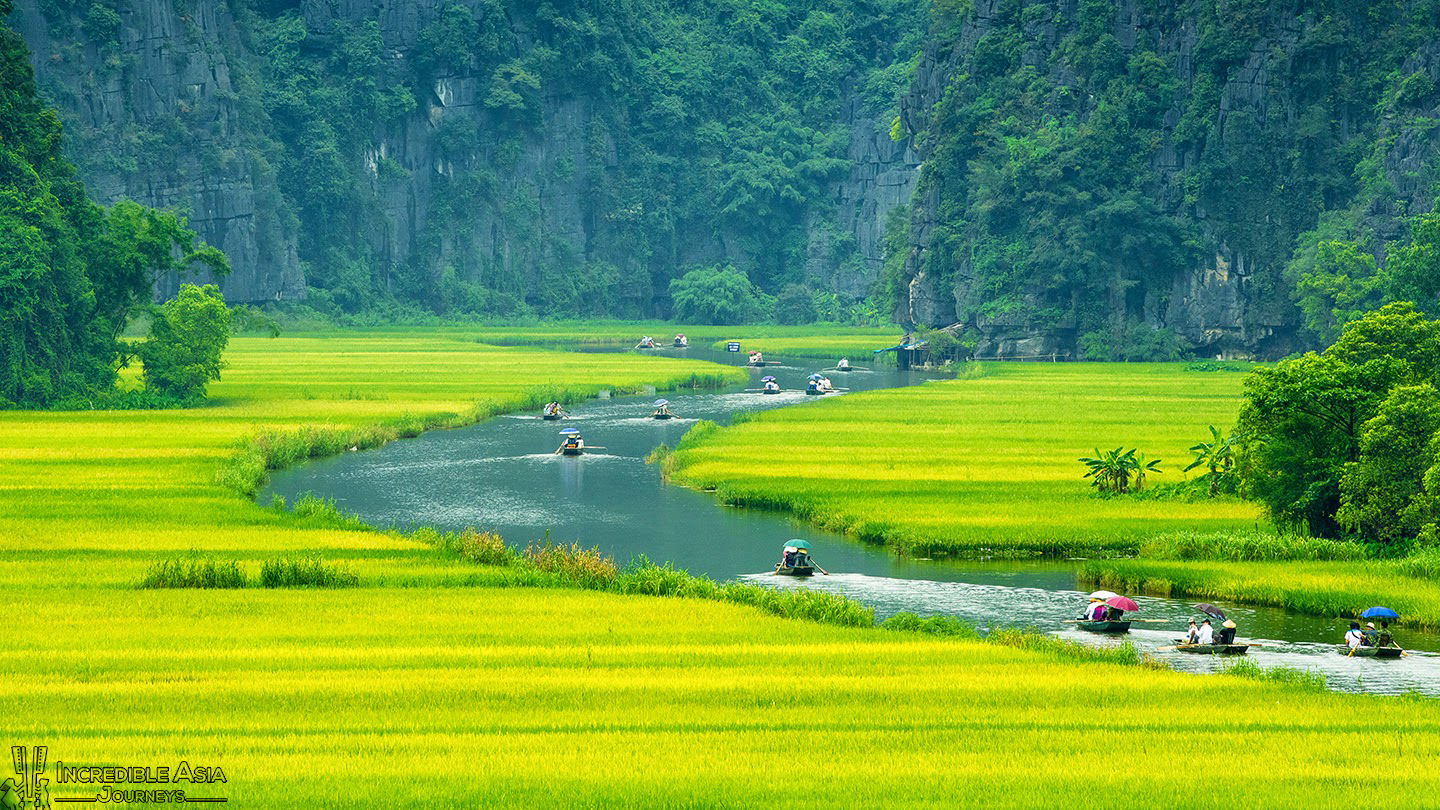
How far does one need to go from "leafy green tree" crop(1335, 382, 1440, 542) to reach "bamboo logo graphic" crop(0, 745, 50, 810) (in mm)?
26306

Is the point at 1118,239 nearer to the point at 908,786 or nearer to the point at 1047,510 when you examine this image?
the point at 1047,510

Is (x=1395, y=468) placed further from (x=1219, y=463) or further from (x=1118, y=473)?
(x=1118, y=473)

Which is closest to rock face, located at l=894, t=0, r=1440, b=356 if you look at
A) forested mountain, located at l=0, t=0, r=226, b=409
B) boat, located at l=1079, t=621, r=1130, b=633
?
forested mountain, located at l=0, t=0, r=226, b=409

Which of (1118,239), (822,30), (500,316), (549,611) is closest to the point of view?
(549,611)

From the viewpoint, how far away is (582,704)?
68.3 feet

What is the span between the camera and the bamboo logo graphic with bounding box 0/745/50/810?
15.2 meters

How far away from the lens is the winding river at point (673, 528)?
88.4ft

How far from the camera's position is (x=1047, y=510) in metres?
39.6

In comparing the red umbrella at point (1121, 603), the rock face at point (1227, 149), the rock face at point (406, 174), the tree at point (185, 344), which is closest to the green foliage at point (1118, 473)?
the red umbrella at point (1121, 603)

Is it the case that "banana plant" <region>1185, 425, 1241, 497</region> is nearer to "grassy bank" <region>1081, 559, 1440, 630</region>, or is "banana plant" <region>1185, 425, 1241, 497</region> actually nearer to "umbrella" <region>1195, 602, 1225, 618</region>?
"grassy bank" <region>1081, 559, 1440, 630</region>

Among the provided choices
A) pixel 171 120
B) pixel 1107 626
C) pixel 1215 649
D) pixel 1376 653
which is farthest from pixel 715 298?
pixel 1376 653

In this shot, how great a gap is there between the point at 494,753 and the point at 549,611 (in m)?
9.55

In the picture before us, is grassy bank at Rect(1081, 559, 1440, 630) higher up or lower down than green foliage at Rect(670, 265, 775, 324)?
lower down

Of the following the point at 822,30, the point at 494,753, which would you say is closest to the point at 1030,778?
the point at 494,753
